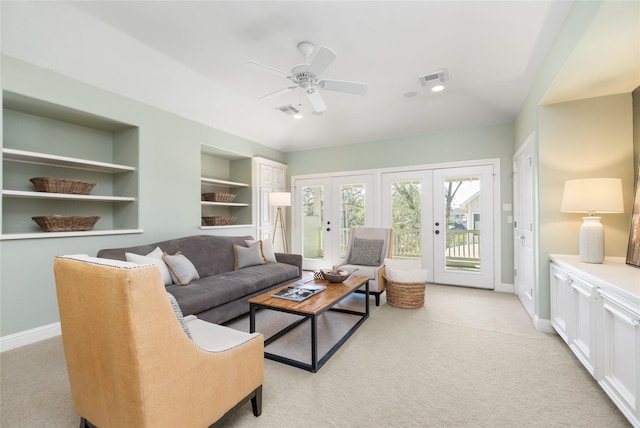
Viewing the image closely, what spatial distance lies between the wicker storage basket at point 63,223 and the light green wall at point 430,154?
3.87m

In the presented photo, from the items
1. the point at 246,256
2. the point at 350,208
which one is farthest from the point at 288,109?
the point at 350,208

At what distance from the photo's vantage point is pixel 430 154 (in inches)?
196

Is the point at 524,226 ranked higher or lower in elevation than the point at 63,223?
lower

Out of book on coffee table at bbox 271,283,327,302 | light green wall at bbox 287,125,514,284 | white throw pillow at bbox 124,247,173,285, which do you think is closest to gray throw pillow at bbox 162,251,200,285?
white throw pillow at bbox 124,247,173,285

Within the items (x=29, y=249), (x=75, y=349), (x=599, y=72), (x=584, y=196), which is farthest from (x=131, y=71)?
(x=584, y=196)

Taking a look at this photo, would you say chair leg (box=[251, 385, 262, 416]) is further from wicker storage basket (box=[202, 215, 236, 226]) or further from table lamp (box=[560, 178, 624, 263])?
wicker storage basket (box=[202, 215, 236, 226])

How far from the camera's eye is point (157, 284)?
1177 mm

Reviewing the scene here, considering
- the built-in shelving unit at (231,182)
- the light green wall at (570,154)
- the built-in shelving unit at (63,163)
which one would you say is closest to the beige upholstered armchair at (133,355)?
the built-in shelving unit at (63,163)

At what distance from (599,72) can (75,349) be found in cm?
397

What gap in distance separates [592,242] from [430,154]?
2903mm

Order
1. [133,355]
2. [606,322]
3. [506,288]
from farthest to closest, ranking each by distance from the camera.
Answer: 1. [506,288]
2. [606,322]
3. [133,355]

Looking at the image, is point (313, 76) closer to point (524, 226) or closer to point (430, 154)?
point (430, 154)

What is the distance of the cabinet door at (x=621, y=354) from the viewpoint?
4.88 ft

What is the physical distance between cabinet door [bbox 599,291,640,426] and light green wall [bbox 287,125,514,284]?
285 centimetres
